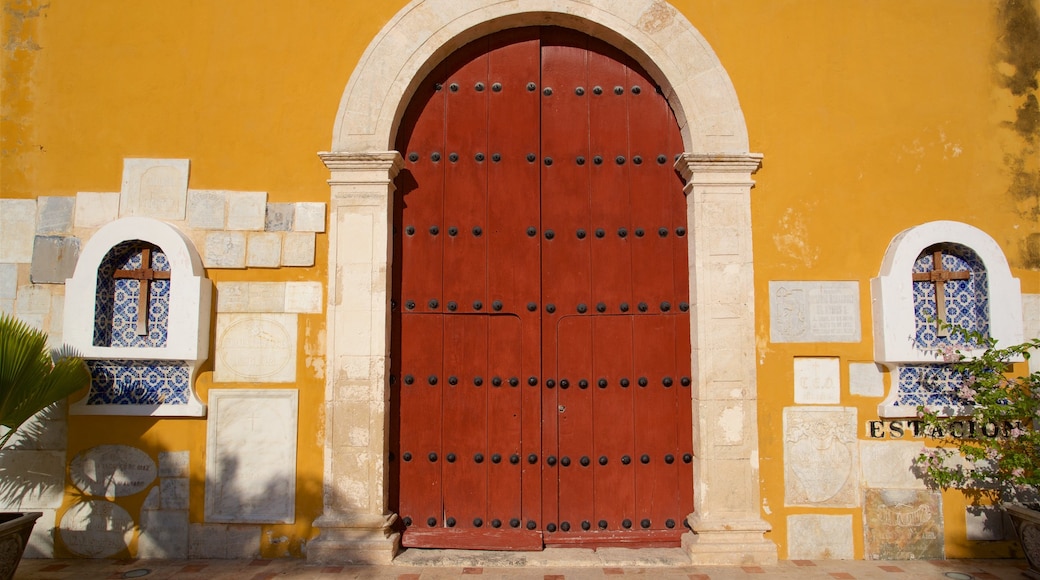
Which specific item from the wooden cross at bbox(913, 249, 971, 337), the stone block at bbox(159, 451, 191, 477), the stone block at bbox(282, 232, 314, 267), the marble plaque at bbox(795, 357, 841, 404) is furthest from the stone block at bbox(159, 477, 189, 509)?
the wooden cross at bbox(913, 249, 971, 337)

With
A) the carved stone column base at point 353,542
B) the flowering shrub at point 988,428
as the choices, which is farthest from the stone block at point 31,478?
the flowering shrub at point 988,428

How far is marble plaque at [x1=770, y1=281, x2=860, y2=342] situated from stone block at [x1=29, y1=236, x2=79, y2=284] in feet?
14.3

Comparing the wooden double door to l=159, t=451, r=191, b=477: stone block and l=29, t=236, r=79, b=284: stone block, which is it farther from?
l=29, t=236, r=79, b=284: stone block

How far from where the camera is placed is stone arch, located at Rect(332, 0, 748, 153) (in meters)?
4.29

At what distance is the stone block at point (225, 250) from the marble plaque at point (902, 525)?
4.10 meters

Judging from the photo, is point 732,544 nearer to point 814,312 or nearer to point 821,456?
point 821,456

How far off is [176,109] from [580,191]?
263 centimetres

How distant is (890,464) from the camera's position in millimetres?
4117

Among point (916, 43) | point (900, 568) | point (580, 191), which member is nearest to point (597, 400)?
point (580, 191)

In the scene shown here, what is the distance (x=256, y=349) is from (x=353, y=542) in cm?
129

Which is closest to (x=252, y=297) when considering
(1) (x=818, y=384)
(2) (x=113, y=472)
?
(2) (x=113, y=472)

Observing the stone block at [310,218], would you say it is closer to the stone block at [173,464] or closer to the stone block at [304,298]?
the stone block at [304,298]

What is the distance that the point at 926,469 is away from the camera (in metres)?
4.10

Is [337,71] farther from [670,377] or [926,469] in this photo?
[926,469]
